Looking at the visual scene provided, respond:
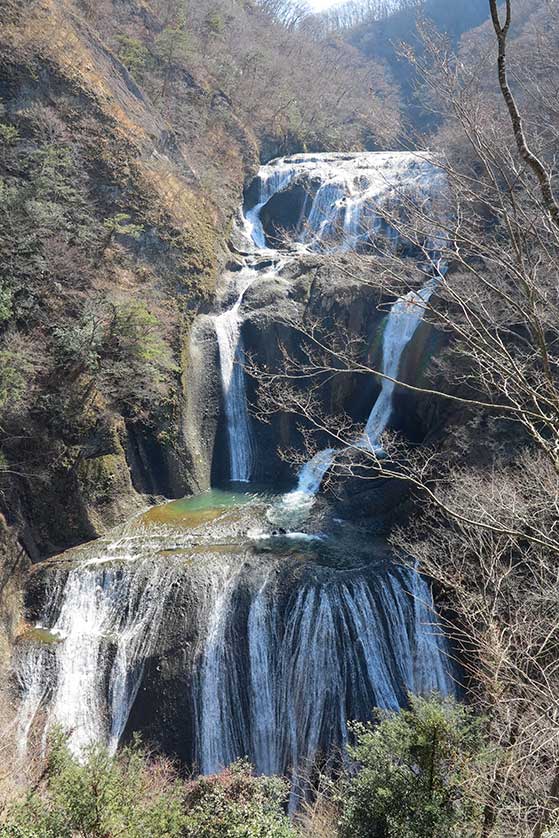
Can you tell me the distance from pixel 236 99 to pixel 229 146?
17.7 feet

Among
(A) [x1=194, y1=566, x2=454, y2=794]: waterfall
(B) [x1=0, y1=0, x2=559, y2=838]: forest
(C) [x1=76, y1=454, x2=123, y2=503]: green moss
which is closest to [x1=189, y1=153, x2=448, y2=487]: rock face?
(B) [x1=0, y1=0, x2=559, y2=838]: forest

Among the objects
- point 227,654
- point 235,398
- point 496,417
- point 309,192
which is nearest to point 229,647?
point 227,654

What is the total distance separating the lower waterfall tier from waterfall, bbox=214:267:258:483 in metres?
5.90

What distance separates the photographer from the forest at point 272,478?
4.89 metres

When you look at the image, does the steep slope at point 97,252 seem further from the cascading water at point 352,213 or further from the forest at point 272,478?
the cascading water at point 352,213

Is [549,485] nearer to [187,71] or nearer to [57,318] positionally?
[57,318]

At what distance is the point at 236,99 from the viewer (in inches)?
1074

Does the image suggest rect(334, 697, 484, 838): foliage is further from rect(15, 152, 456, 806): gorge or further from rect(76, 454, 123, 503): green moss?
rect(76, 454, 123, 503): green moss

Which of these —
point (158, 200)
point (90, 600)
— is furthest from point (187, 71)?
point (90, 600)

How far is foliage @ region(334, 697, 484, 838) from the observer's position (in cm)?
579

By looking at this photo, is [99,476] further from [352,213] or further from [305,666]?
[352,213]

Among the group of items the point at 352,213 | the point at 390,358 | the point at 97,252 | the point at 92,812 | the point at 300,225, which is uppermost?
the point at 300,225

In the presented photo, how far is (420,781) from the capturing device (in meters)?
6.09

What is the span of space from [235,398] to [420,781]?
12.2 meters
